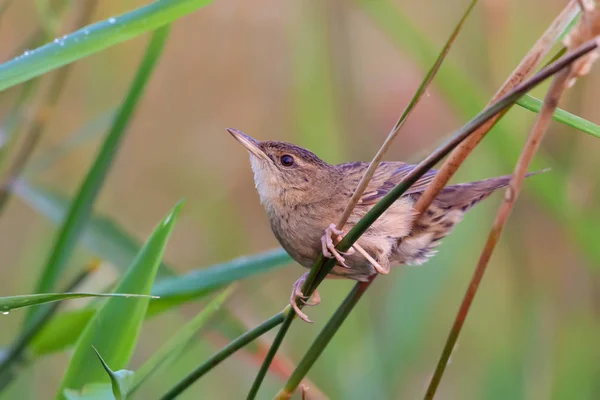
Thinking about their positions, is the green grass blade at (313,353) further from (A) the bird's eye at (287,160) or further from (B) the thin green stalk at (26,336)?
(A) the bird's eye at (287,160)

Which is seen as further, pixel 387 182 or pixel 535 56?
pixel 387 182

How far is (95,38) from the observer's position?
1.47 meters

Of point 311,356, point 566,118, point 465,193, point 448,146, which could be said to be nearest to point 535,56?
point 566,118

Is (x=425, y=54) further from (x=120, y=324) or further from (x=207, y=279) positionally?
(x=120, y=324)

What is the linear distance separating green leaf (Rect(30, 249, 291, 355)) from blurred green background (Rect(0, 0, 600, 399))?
226 millimetres

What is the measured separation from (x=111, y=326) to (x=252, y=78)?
3.26m

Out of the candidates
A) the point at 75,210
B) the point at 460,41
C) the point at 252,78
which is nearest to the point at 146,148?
the point at 252,78

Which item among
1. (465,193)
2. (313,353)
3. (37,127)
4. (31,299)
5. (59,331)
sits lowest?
(59,331)

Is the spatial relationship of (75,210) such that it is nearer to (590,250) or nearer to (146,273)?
(146,273)

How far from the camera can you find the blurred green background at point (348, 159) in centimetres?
255

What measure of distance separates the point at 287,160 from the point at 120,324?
3.90 ft

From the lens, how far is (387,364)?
2.63m

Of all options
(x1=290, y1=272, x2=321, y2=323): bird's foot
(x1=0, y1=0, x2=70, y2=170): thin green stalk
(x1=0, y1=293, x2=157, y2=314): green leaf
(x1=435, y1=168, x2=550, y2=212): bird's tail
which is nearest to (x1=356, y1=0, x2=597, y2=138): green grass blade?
(x1=435, y1=168, x2=550, y2=212): bird's tail

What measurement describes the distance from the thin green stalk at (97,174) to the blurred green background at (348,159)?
508 millimetres
